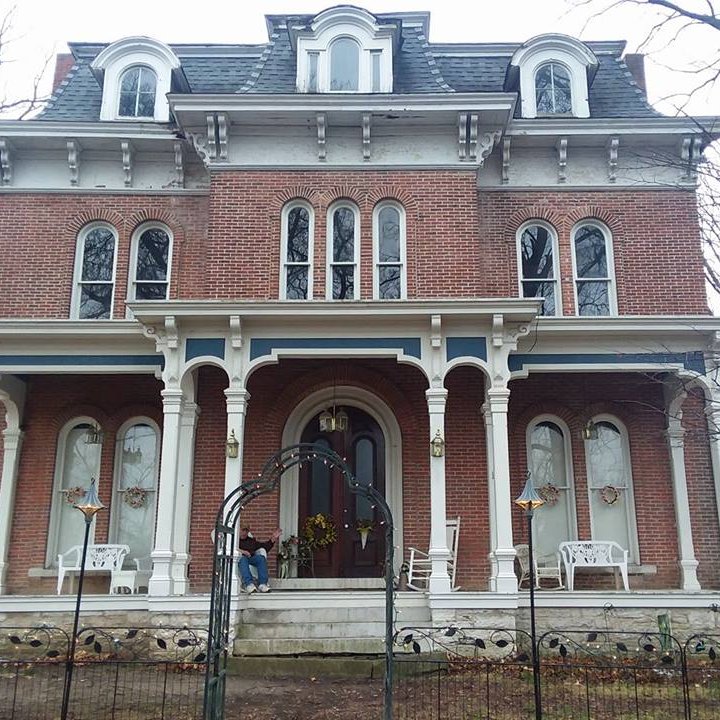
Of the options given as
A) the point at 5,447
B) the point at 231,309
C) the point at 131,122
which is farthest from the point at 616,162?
the point at 5,447

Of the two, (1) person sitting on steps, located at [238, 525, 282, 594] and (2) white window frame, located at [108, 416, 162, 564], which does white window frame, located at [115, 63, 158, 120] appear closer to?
(2) white window frame, located at [108, 416, 162, 564]

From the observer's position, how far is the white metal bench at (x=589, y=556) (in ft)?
38.9

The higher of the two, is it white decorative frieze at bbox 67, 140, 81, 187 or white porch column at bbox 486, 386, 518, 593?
white decorative frieze at bbox 67, 140, 81, 187

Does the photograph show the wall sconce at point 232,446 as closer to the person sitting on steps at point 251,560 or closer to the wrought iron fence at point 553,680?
the person sitting on steps at point 251,560

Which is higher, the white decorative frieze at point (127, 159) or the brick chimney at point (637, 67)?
the brick chimney at point (637, 67)

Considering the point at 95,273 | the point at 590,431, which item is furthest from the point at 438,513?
the point at 95,273

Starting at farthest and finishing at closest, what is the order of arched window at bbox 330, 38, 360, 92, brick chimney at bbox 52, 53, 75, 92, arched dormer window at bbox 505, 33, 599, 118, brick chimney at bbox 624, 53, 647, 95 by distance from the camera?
1. brick chimney at bbox 52, 53, 75, 92
2. brick chimney at bbox 624, 53, 647, 95
3. arched dormer window at bbox 505, 33, 599, 118
4. arched window at bbox 330, 38, 360, 92

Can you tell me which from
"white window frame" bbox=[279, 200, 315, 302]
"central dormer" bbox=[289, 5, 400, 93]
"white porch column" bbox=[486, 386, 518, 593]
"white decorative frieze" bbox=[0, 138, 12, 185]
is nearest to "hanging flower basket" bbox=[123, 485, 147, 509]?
"white window frame" bbox=[279, 200, 315, 302]

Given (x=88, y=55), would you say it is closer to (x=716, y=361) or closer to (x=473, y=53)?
(x=473, y=53)

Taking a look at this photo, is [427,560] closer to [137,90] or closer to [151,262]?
[151,262]

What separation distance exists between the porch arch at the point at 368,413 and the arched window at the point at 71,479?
320 cm

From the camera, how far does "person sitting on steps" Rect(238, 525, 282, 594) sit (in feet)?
35.7

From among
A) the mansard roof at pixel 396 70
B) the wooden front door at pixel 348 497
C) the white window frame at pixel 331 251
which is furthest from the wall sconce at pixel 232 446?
the mansard roof at pixel 396 70

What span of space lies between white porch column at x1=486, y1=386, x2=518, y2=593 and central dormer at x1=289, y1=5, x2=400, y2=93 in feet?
21.0
